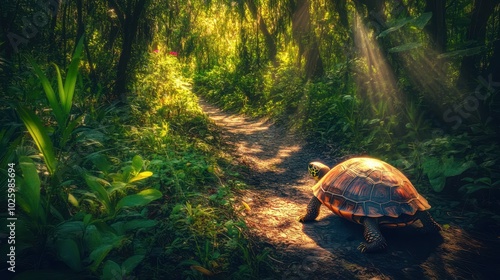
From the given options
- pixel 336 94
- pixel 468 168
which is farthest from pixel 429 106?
pixel 336 94

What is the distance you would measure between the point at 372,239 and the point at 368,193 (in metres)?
0.51

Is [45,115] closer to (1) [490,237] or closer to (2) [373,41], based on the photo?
(1) [490,237]

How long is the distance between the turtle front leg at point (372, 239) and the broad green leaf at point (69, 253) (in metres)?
2.65

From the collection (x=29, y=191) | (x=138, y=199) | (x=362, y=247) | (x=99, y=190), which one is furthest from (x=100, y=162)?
(x=362, y=247)

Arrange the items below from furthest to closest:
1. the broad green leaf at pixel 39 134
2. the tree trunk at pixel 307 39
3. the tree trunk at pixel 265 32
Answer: the tree trunk at pixel 265 32, the tree trunk at pixel 307 39, the broad green leaf at pixel 39 134

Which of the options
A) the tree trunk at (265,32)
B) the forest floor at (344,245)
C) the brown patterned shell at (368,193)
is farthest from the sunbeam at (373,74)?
the tree trunk at (265,32)

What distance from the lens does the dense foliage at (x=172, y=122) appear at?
2303mm

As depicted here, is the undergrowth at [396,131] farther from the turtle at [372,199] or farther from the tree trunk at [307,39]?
the turtle at [372,199]

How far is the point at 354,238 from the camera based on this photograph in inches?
137

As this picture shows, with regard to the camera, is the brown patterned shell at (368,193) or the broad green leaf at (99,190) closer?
the broad green leaf at (99,190)

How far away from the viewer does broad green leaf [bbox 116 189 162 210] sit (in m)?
2.38

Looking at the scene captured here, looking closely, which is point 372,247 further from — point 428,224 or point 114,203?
point 114,203

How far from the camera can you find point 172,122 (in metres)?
6.30

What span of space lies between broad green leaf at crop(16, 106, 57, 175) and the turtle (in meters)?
2.90
